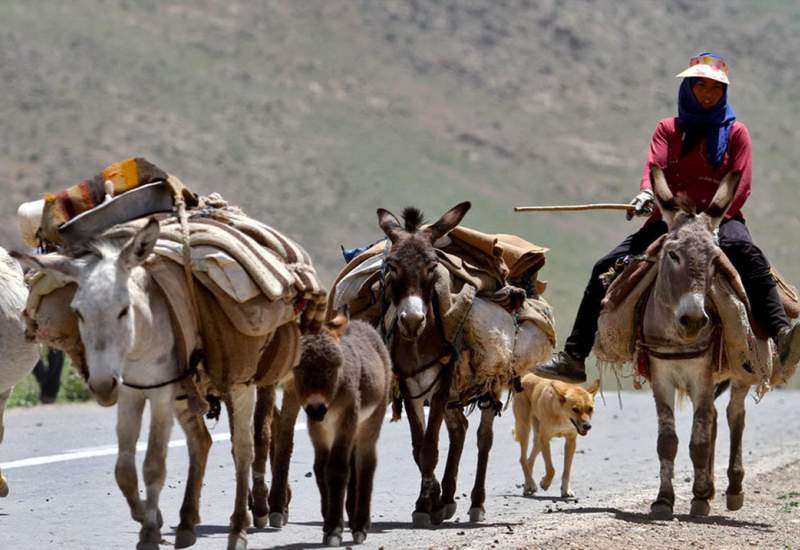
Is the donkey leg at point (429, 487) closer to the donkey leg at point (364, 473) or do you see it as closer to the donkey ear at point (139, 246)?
the donkey leg at point (364, 473)

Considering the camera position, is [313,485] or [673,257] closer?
[673,257]

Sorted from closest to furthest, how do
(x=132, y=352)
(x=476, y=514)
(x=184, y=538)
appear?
1. (x=132, y=352)
2. (x=184, y=538)
3. (x=476, y=514)

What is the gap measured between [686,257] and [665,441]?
1557 millimetres

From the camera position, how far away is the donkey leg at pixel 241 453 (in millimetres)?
9758

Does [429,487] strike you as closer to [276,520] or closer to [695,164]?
[276,520]

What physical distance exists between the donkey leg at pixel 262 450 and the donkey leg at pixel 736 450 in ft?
13.1

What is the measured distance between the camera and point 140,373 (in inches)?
361

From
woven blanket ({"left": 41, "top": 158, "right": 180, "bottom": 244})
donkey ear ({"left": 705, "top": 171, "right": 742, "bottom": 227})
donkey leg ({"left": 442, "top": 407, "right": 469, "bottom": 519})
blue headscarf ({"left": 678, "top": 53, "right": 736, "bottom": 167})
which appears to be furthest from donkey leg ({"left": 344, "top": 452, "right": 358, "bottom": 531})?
blue headscarf ({"left": 678, "top": 53, "right": 736, "bottom": 167})

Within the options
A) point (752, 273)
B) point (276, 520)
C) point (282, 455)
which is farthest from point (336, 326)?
point (752, 273)

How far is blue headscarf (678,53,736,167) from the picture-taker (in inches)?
526

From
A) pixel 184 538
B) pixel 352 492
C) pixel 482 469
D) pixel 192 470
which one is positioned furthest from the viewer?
pixel 482 469

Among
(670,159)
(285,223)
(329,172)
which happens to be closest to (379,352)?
(670,159)

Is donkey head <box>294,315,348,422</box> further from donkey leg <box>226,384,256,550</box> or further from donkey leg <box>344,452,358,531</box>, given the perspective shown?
donkey leg <box>344,452,358,531</box>

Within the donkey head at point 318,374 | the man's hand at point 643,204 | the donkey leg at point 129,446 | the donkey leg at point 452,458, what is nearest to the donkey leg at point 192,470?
the donkey leg at point 129,446
